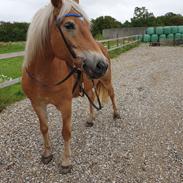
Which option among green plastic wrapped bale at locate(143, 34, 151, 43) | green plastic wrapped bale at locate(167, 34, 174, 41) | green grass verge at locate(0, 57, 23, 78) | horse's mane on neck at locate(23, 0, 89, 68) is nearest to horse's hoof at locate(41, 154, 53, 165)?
horse's mane on neck at locate(23, 0, 89, 68)

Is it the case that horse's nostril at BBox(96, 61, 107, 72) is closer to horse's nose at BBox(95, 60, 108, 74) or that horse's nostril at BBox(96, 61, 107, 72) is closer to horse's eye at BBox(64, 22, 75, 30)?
horse's nose at BBox(95, 60, 108, 74)

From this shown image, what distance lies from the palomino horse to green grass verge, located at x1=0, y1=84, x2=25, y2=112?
91.9 inches

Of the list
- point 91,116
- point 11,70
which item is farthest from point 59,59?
point 11,70

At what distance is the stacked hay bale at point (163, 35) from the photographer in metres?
20.8

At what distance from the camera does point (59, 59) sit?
8.11 ft

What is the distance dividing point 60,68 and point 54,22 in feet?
→ 1.82

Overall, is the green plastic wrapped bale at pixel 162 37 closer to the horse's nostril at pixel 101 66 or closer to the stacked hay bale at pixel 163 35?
the stacked hay bale at pixel 163 35

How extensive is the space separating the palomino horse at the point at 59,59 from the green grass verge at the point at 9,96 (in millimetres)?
2334

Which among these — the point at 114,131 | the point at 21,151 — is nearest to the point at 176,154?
the point at 114,131

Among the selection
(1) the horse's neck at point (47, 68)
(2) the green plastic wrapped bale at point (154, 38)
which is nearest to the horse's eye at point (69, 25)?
(1) the horse's neck at point (47, 68)

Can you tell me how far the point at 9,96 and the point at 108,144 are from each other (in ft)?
9.43

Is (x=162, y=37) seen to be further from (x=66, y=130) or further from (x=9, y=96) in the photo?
(x=66, y=130)

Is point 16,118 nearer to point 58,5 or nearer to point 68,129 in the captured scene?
point 68,129

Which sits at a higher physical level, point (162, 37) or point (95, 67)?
point (95, 67)
